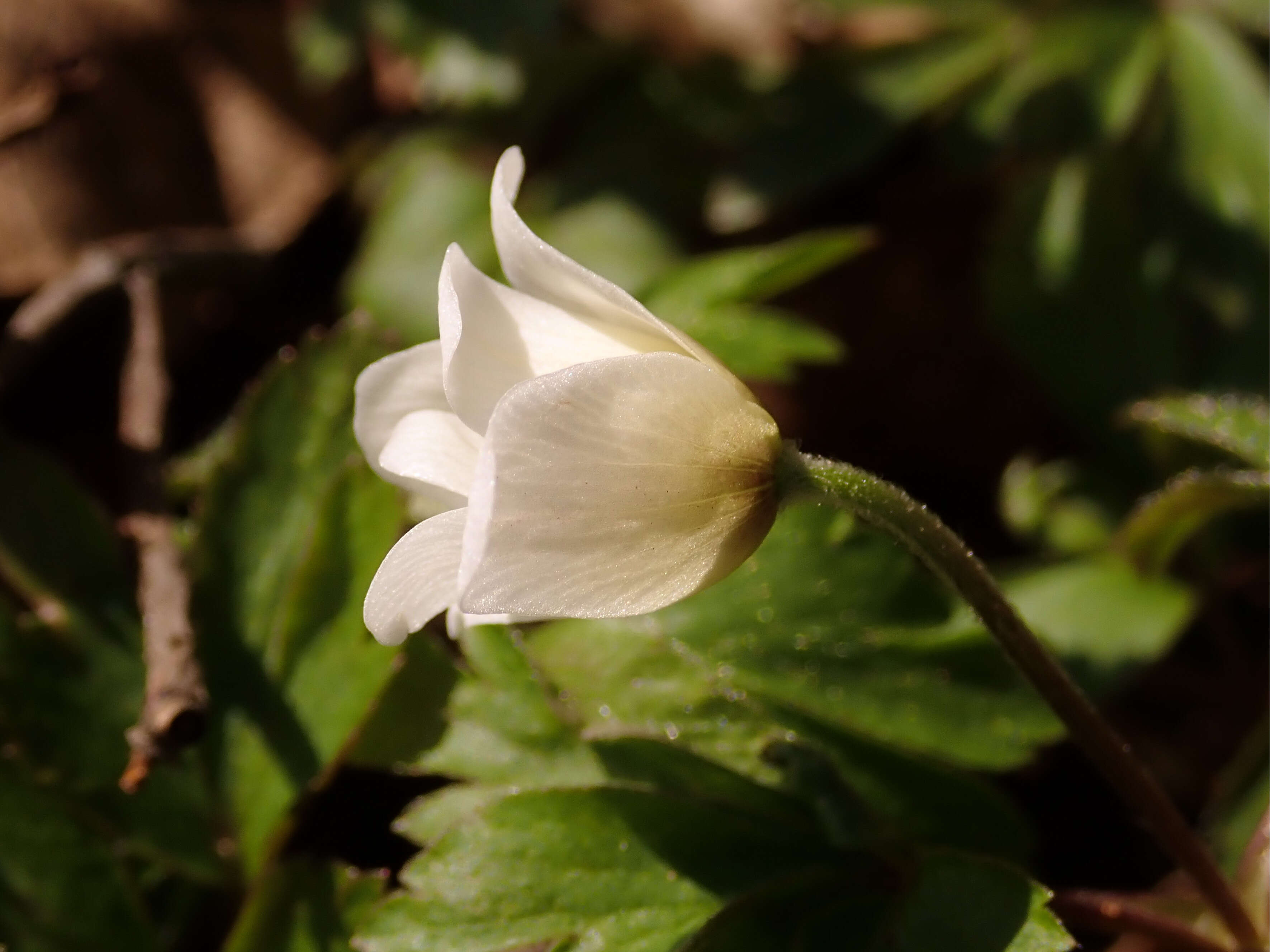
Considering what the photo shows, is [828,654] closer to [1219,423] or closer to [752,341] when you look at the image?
[752,341]

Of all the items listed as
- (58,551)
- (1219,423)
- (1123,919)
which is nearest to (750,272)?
(1219,423)

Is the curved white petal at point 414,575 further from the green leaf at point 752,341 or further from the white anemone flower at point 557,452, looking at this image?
the green leaf at point 752,341

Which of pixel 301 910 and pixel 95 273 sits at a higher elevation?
pixel 95 273

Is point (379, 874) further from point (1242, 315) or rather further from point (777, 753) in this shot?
point (1242, 315)

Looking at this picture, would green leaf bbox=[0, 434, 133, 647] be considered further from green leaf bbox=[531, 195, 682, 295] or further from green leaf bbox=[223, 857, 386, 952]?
green leaf bbox=[531, 195, 682, 295]

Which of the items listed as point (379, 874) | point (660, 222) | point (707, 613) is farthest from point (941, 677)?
point (660, 222)

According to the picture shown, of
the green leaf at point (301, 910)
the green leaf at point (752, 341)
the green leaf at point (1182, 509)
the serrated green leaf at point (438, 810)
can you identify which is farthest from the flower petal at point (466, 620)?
the green leaf at point (1182, 509)
